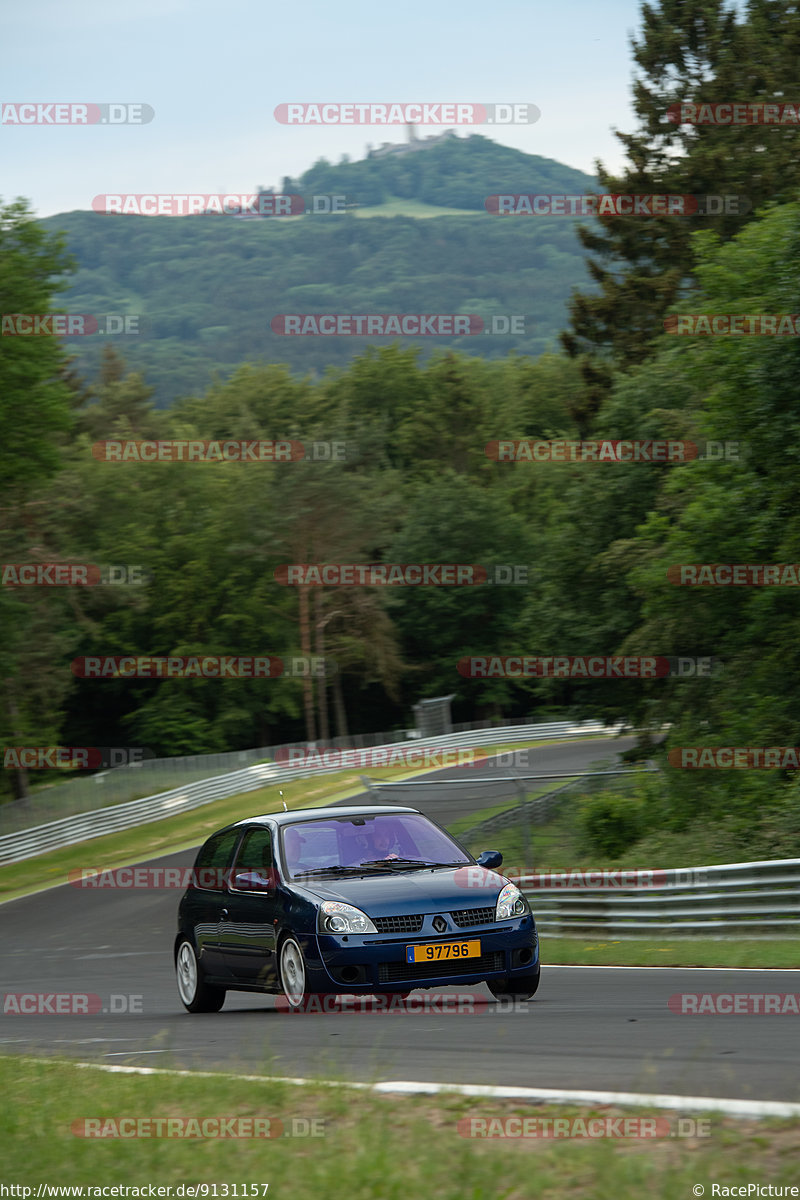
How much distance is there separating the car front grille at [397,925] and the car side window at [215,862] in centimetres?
222

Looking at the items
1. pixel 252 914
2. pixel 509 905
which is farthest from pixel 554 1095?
pixel 252 914

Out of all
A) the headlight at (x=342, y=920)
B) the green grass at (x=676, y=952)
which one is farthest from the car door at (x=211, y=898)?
the green grass at (x=676, y=952)

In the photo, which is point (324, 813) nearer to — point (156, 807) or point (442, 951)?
point (442, 951)

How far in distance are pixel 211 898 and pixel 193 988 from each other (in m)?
0.81

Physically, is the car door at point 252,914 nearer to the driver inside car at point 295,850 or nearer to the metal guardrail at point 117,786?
the driver inside car at point 295,850

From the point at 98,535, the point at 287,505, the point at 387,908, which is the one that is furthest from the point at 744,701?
the point at 98,535

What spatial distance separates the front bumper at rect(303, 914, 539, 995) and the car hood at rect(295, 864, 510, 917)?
185 millimetres

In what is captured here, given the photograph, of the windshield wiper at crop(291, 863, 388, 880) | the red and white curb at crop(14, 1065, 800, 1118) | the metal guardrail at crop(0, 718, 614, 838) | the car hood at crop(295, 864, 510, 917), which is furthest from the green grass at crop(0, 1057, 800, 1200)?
the metal guardrail at crop(0, 718, 614, 838)

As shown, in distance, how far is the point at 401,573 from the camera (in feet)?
257

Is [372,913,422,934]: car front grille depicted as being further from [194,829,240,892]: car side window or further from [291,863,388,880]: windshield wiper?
[194,829,240,892]: car side window

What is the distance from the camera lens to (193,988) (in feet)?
39.3

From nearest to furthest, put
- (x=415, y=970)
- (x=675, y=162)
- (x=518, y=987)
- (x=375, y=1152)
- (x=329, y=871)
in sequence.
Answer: (x=375, y=1152) < (x=415, y=970) < (x=518, y=987) < (x=329, y=871) < (x=675, y=162)

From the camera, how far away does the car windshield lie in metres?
10.7

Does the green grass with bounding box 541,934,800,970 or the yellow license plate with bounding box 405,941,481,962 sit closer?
the yellow license plate with bounding box 405,941,481,962
